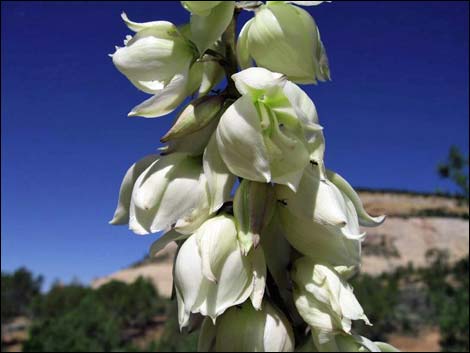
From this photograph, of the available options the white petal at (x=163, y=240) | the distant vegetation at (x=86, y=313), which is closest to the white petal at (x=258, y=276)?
the white petal at (x=163, y=240)

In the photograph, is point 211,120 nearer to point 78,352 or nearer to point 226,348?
point 226,348

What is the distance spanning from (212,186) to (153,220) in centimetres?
9

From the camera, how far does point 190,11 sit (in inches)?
25.0

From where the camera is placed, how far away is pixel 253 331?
1.99ft

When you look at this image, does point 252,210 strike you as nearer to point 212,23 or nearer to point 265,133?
point 265,133

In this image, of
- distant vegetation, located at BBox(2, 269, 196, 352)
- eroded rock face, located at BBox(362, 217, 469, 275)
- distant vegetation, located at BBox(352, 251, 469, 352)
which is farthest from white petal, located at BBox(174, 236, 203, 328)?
eroded rock face, located at BBox(362, 217, 469, 275)

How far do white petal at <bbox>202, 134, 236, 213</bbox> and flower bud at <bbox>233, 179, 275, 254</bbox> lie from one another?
0.02m

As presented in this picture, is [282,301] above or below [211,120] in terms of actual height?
below

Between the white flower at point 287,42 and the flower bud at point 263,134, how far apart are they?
0.05 meters

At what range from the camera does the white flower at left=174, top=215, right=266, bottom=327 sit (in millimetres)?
594

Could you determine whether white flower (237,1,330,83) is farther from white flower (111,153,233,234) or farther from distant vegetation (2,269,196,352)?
distant vegetation (2,269,196,352)

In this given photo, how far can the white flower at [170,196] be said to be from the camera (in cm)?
64

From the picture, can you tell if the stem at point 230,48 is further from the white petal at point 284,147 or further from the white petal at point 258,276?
the white petal at point 258,276

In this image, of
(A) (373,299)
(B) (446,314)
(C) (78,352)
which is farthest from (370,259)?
(C) (78,352)
